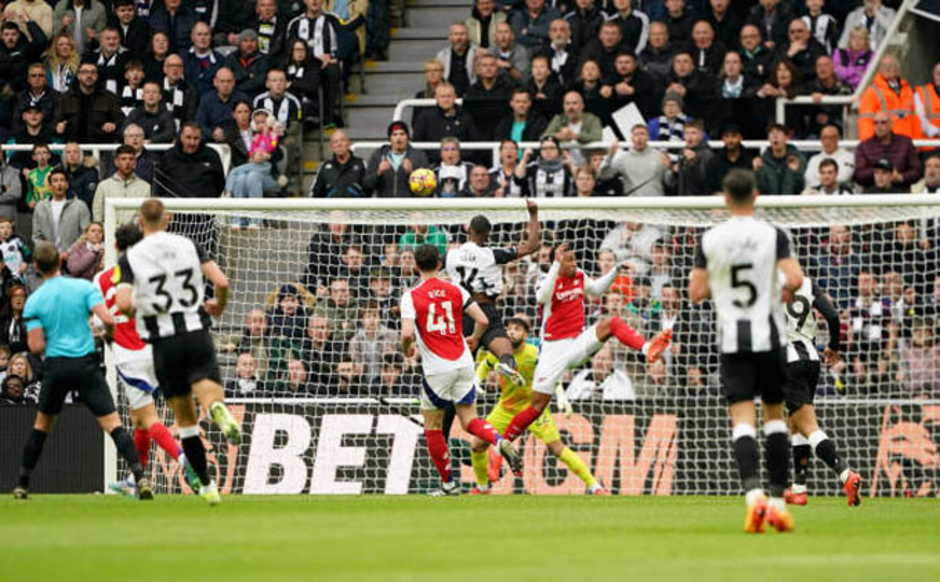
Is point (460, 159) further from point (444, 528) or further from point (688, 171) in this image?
point (444, 528)

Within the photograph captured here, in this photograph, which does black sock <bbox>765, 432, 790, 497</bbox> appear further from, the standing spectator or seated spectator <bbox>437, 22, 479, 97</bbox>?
seated spectator <bbox>437, 22, 479, 97</bbox>

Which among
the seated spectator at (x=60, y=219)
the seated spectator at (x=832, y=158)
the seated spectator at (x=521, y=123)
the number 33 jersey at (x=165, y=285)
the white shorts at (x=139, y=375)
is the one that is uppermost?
the seated spectator at (x=521, y=123)

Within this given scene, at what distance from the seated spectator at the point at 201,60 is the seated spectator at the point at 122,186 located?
3.07 m

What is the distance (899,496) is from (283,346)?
21.9ft

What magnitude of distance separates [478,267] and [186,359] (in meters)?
5.04

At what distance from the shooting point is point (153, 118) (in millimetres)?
23438

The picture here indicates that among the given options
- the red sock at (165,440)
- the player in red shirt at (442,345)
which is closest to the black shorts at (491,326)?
the player in red shirt at (442,345)

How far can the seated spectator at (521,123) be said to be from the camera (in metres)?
22.1

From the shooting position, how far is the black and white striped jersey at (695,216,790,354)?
429 inches

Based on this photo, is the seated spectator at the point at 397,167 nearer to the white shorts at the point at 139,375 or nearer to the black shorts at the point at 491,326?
the black shorts at the point at 491,326

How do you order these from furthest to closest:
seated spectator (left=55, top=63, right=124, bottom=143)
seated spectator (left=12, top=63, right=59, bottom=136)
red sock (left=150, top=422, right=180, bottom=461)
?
seated spectator (left=12, top=63, right=59, bottom=136) < seated spectator (left=55, top=63, right=124, bottom=143) < red sock (left=150, top=422, right=180, bottom=461)

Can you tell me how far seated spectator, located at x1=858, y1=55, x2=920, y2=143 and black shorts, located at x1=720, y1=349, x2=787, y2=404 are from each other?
10636 millimetres

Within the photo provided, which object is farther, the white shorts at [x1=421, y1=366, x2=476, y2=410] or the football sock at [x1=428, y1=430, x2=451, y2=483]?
the football sock at [x1=428, y1=430, x2=451, y2=483]

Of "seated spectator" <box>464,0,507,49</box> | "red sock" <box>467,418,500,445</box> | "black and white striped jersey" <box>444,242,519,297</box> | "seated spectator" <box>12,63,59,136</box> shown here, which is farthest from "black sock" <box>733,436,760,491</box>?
"seated spectator" <box>12,63,59,136</box>
